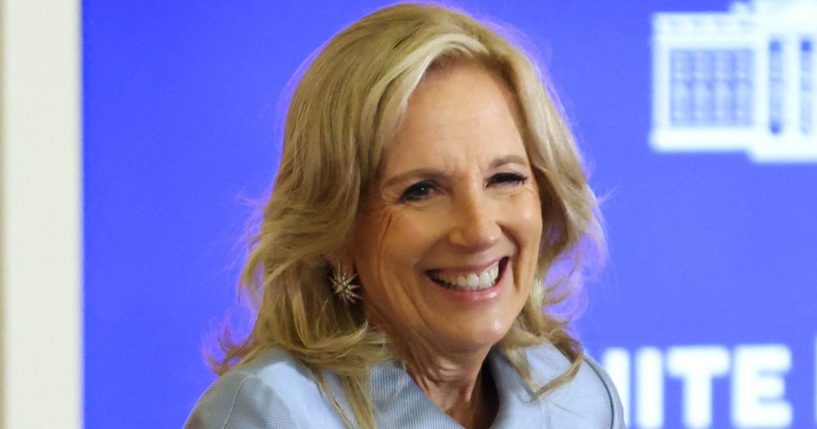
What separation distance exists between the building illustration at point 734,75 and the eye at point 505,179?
4.20 feet

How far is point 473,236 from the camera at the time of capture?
1.42m

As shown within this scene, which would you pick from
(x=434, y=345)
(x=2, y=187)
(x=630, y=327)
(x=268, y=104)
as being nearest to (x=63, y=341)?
(x=2, y=187)

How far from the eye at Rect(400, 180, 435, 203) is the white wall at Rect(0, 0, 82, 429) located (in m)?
1.37

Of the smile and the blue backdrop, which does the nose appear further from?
the blue backdrop

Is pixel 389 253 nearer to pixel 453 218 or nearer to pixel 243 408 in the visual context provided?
pixel 453 218

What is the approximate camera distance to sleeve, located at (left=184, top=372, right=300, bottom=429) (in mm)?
1405

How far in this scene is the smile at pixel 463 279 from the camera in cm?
146

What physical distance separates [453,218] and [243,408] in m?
0.31

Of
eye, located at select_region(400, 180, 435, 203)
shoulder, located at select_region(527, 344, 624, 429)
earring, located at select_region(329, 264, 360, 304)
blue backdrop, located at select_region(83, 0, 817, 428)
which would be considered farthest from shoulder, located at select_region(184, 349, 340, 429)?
blue backdrop, located at select_region(83, 0, 817, 428)

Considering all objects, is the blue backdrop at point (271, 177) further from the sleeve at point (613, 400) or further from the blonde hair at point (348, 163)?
the blonde hair at point (348, 163)

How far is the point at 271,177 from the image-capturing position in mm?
2670

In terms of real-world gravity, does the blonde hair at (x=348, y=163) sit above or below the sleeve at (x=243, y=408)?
above

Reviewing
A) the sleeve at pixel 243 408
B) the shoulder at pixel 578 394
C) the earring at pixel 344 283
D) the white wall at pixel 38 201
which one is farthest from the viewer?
the white wall at pixel 38 201

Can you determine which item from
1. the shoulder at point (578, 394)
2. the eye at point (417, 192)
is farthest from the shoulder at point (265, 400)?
the shoulder at point (578, 394)
